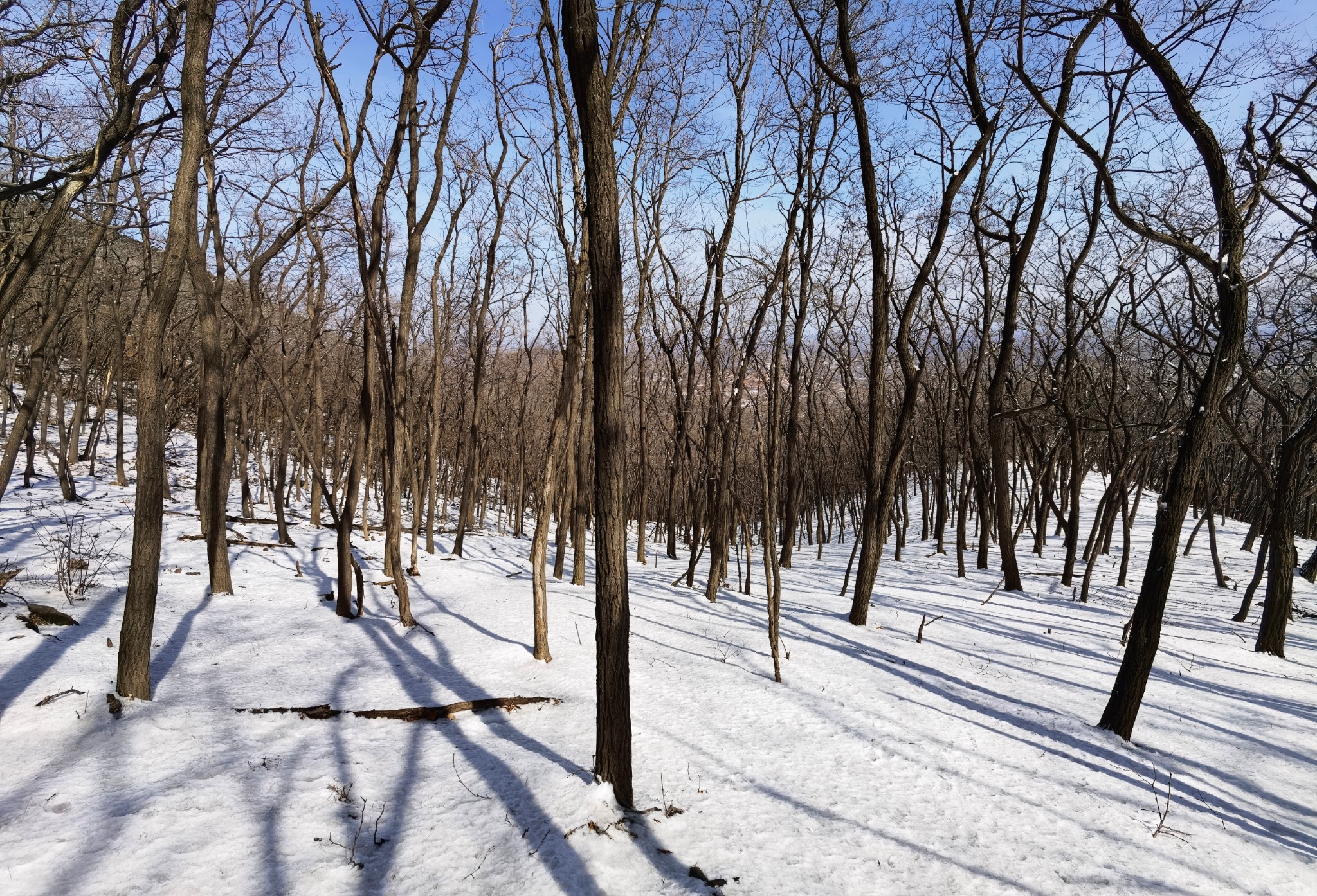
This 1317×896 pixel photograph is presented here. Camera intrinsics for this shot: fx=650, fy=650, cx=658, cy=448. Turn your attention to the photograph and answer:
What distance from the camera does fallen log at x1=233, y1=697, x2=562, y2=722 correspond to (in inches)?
161

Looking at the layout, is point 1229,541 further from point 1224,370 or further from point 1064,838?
point 1064,838

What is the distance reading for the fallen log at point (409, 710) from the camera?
410 centimetres

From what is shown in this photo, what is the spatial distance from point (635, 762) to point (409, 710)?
1.55 metres

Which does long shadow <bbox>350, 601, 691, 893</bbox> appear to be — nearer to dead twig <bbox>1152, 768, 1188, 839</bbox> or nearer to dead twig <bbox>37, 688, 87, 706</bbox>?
dead twig <bbox>37, 688, 87, 706</bbox>

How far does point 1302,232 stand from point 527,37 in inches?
333

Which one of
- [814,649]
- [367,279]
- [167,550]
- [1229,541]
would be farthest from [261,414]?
[1229,541]

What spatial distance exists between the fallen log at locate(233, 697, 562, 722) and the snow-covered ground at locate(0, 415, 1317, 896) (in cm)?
→ 8

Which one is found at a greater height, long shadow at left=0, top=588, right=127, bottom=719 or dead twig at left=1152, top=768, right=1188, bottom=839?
long shadow at left=0, top=588, right=127, bottom=719

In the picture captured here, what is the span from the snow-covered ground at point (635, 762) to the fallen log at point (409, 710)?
0.08 metres

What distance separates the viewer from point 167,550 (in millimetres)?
8328

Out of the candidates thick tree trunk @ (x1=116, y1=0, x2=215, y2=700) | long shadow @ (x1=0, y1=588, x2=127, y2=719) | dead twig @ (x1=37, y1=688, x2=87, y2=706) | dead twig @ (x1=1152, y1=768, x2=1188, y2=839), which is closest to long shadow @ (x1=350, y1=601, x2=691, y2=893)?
thick tree trunk @ (x1=116, y1=0, x2=215, y2=700)

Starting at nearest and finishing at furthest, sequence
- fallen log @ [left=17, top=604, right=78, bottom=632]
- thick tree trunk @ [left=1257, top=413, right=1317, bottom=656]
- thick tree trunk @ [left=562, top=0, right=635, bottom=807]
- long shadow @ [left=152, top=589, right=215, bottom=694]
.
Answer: thick tree trunk @ [left=562, top=0, right=635, bottom=807] → long shadow @ [left=152, top=589, right=215, bottom=694] → fallen log @ [left=17, top=604, right=78, bottom=632] → thick tree trunk @ [left=1257, top=413, right=1317, bottom=656]

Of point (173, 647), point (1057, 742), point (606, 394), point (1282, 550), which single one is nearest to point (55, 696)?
point (173, 647)

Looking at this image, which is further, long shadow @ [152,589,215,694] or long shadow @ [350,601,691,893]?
long shadow @ [152,589,215,694]
